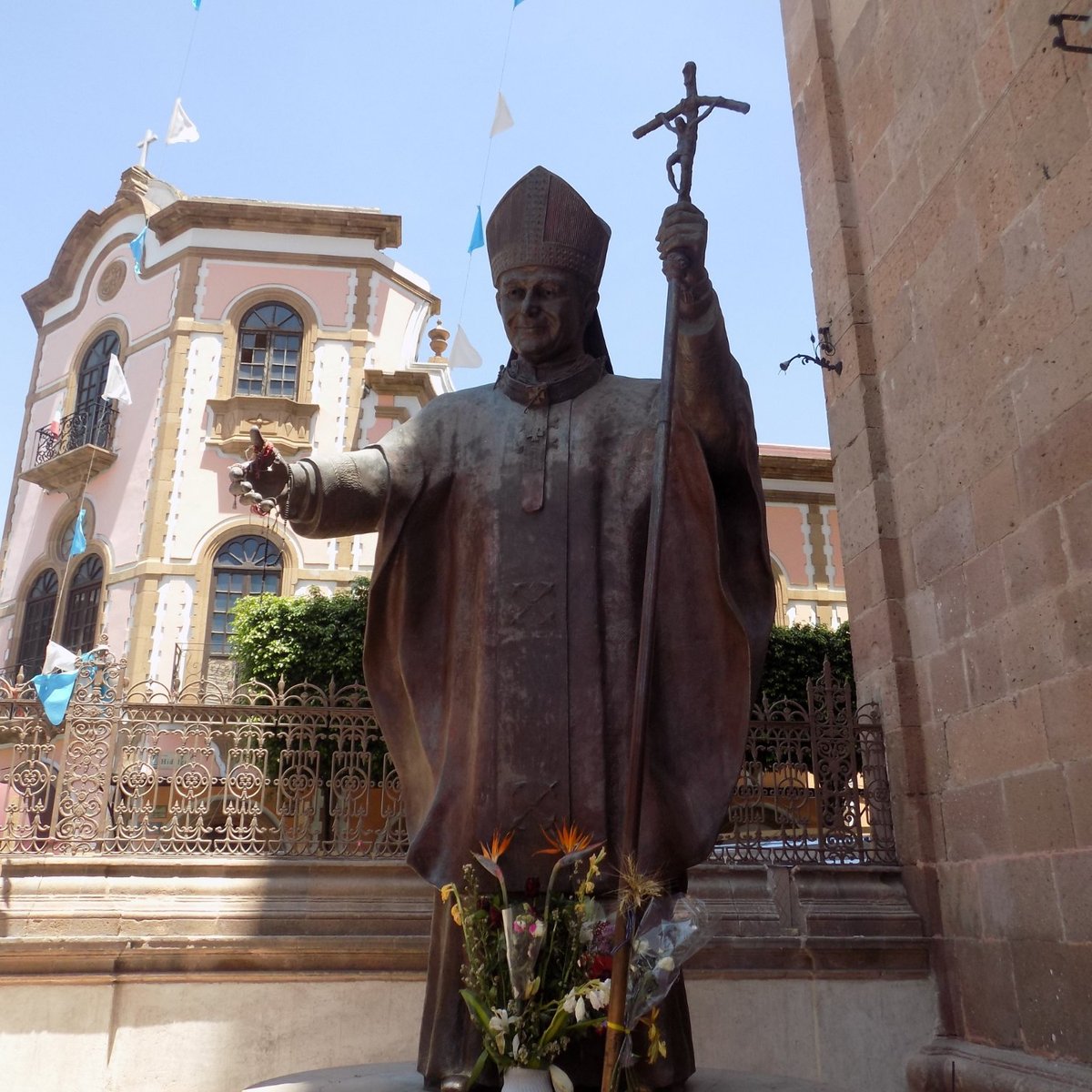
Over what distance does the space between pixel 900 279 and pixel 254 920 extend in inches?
229

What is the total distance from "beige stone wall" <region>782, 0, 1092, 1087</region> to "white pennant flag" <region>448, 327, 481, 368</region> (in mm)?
9568

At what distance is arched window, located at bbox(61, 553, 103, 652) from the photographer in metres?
18.7

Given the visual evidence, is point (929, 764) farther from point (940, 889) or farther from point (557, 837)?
point (557, 837)

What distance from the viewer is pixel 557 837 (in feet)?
7.64

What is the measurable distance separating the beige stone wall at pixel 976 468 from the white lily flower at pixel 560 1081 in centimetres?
376

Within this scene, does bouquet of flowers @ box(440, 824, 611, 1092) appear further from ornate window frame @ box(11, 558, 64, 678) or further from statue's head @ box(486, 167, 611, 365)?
ornate window frame @ box(11, 558, 64, 678)

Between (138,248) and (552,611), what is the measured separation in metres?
18.0

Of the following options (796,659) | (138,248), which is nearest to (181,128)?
(138,248)

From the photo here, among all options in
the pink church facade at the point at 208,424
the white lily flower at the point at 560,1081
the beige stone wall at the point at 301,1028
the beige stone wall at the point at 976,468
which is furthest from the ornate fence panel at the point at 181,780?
the pink church facade at the point at 208,424

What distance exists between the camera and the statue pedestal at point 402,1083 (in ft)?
7.83

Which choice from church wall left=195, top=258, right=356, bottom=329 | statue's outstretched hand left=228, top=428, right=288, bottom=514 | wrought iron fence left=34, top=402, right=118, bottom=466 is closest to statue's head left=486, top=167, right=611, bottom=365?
statue's outstretched hand left=228, top=428, right=288, bottom=514

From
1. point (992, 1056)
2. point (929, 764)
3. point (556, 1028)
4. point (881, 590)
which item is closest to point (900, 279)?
point (881, 590)

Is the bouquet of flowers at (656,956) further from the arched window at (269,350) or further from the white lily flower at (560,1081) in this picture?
the arched window at (269,350)

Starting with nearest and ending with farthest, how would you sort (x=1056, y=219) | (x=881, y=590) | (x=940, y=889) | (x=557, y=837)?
(x=557, y=837), (x=1056, y=219), (x=940, y=889), (x=881, y=590)
